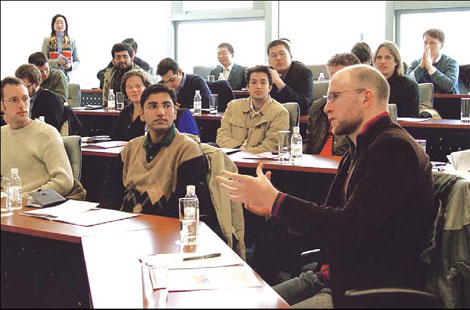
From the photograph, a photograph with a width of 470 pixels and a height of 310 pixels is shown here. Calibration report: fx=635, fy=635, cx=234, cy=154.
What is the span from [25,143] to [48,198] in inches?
38.9

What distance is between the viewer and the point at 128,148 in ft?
9.57

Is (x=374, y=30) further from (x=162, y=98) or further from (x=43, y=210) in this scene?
(x=43, y=210)

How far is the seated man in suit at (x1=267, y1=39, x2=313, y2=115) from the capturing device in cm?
548

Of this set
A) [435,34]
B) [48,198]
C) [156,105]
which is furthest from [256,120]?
[435,34]

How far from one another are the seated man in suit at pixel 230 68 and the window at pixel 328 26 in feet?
3.62

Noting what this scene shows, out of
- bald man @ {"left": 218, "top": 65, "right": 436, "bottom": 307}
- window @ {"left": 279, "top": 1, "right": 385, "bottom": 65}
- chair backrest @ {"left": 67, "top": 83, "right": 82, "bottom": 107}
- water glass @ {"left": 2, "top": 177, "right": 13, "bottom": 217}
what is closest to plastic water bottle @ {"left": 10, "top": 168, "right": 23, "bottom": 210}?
water glass @ {"left": 2, "top": 177, "right": 13, "bottom": 217}

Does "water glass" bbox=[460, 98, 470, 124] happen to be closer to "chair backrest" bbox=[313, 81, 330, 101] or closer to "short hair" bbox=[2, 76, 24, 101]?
"chair backrest" bbox=[313, 81, 330, 101]

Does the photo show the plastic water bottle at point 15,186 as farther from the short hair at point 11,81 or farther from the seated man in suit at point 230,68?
the seated man in suit at point 230,68

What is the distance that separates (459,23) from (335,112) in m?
7.30

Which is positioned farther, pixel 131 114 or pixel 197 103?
pixel 197 103

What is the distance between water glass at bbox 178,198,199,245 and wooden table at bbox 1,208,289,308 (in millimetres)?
35

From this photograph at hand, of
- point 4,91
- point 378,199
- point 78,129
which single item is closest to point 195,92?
point 78,129

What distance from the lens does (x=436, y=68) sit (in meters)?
6.91

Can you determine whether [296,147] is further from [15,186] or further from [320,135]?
[15,186]
